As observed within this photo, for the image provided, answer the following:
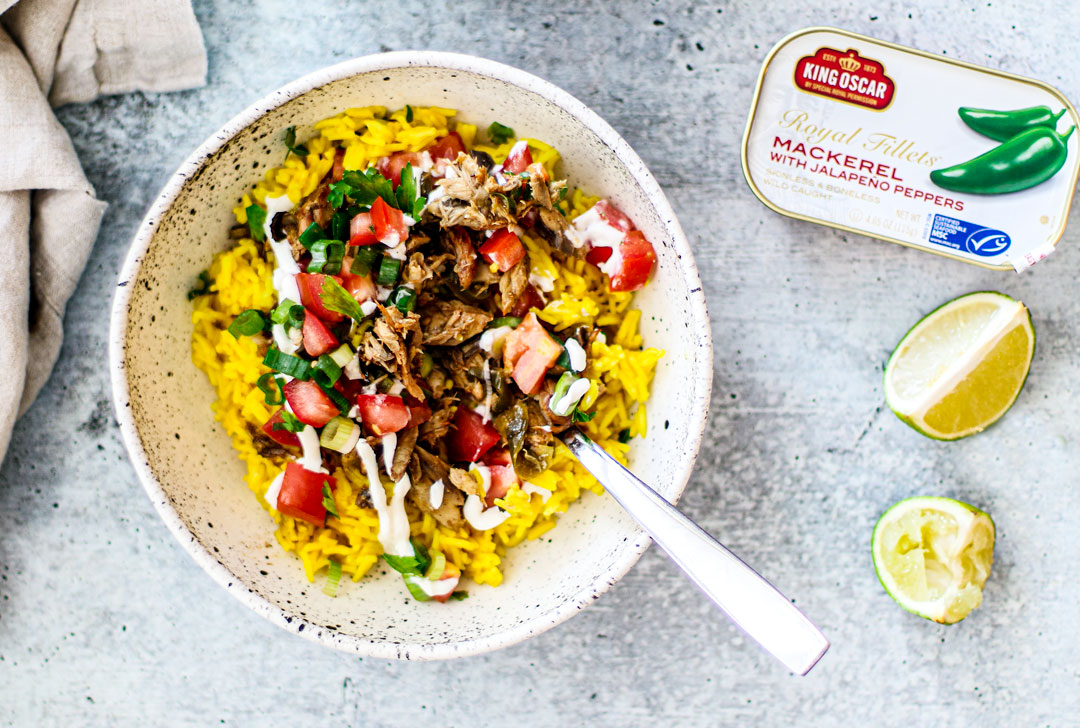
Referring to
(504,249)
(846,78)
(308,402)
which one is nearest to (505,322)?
(504,249)

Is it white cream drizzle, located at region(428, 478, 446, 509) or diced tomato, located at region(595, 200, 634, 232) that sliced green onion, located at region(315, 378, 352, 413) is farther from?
diced tomato, located at region(595, 200, 634, 232)

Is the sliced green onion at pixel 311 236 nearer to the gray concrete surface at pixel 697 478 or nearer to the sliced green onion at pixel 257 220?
the sliced green onion at pixel 257 220

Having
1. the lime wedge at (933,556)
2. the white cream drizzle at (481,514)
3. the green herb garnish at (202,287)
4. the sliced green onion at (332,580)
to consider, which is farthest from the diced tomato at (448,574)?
the lime wedge at (933,556)

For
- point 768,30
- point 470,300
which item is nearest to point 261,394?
point 470,300

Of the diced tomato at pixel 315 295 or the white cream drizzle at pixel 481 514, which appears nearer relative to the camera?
the diced tomato at pixel 315 295

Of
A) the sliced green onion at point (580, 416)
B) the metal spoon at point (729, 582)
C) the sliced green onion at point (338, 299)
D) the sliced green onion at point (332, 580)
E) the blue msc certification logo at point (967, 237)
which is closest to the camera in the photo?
the metal spoon at point (729, 582)

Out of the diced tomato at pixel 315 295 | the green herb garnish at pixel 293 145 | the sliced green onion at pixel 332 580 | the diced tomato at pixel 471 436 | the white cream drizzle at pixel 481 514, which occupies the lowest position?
the sliced green onion at pixel 332 580

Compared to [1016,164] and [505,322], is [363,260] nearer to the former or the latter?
[505,322]

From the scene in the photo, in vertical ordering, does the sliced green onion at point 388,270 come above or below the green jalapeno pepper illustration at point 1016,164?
below
